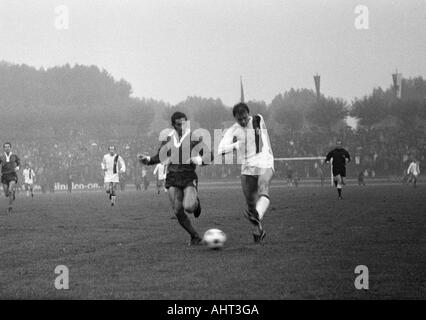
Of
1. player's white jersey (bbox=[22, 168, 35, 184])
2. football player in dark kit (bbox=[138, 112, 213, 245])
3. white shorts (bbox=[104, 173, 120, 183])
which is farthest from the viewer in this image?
player's white jersey (bbox=[22, 168, 35, 184])

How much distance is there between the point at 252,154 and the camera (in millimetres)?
12617

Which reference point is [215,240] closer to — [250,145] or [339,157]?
[250,145]

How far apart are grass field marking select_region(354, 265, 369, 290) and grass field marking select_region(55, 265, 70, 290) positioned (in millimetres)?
3294

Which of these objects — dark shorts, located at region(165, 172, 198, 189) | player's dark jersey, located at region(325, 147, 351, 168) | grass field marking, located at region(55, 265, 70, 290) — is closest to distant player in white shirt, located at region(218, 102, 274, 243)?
dark shorts, located at region(165, 172, 198, 189)

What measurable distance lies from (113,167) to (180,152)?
17.5 m

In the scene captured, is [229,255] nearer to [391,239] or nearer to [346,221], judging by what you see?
[391,239]

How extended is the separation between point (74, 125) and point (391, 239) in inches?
3380

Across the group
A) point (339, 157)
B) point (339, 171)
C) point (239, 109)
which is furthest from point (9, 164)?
point (239, 109)

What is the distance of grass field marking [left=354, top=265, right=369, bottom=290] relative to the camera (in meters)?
7.87

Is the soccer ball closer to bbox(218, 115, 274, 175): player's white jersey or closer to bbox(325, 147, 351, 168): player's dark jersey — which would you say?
bbox(218, 115, 274, 175): player's white jersey

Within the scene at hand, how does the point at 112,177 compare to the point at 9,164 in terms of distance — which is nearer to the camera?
the point at 9,164

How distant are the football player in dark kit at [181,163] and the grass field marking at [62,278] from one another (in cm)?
315

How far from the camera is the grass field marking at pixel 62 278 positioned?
8.33m

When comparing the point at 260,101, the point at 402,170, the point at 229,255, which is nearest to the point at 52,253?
the point at 229,255
